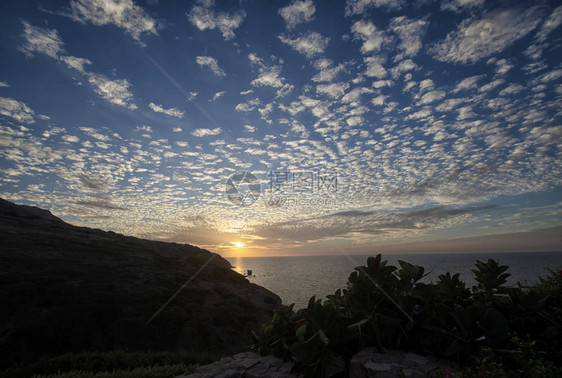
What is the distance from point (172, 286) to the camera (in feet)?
97.6

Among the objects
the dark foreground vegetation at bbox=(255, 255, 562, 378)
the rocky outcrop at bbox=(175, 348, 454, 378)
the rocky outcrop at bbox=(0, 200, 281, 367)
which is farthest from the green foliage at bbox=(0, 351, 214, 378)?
the dark foreground vegetation at bbox=(255, 255, 562, 378)

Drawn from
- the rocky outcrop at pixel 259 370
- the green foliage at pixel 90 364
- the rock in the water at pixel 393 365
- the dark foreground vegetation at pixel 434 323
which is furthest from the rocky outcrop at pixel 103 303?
the rock in the water at pixel 393 365

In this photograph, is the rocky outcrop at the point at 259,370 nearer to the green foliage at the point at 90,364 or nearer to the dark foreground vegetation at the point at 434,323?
the dark foreground vegetation at the point at 434,323

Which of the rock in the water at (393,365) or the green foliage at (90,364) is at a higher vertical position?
the rock in the water at (393,365)

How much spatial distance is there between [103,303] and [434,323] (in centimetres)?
2732

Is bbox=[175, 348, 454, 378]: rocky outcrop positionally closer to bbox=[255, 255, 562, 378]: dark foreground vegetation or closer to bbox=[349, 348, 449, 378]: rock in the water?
bbox=[349, 348, 449, 378]: rock in the water

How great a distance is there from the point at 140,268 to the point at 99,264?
4.57m

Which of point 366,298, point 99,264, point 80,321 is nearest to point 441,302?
point 366,298

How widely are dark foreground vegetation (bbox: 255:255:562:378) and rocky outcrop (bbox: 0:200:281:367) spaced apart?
50.1ft

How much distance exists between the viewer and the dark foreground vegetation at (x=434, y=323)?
2.91 meters

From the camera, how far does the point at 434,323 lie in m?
3.30

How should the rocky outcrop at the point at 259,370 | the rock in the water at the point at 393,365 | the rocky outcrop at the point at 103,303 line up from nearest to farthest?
1. the rock in the water at the point at 393,365
2. the rocky outcrop at the point at 259,370
3. the rocky outcrop at the point at 103,303

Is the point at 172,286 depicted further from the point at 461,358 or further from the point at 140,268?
the point at 461,358

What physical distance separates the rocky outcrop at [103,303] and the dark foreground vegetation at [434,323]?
15.3m
